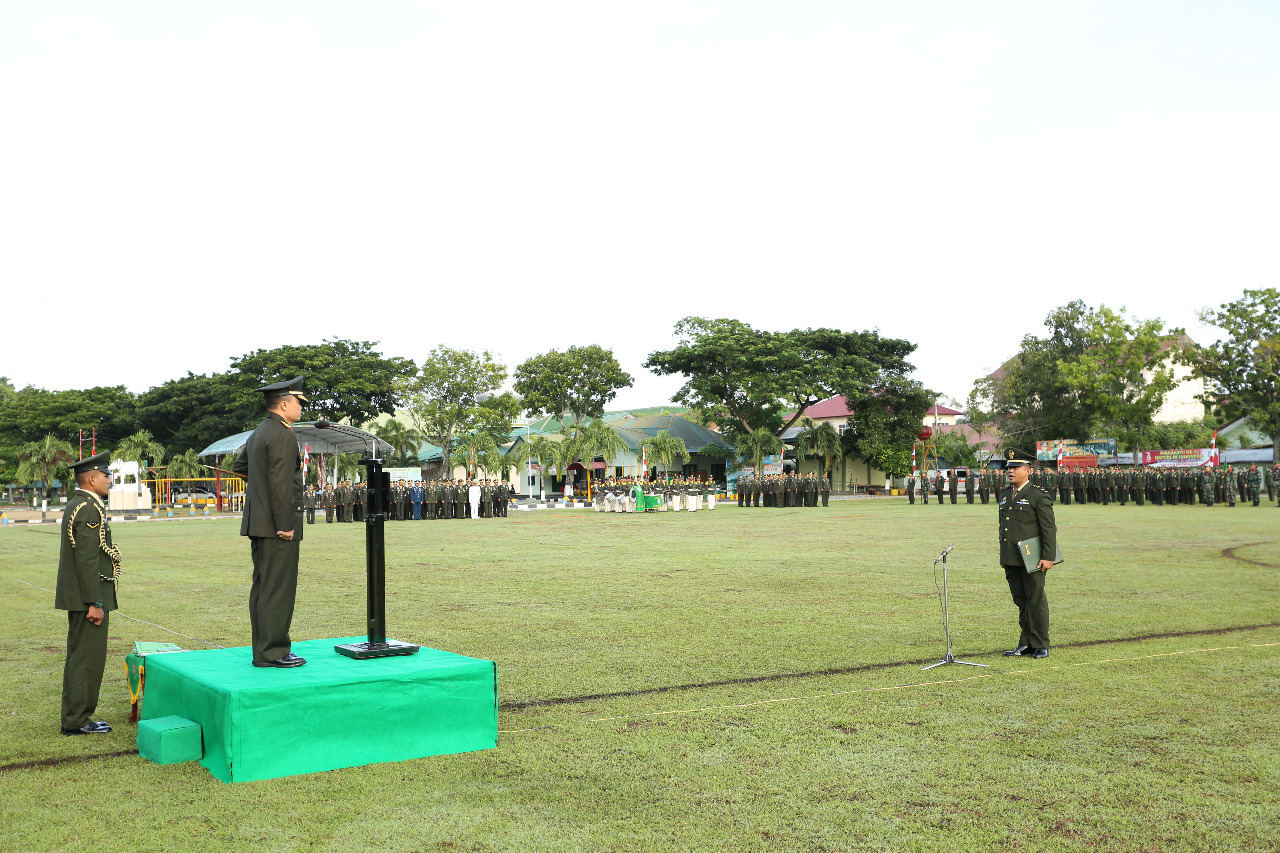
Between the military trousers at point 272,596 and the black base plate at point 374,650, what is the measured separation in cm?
35

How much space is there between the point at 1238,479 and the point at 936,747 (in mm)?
37462

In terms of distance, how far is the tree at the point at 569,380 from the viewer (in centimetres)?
5816

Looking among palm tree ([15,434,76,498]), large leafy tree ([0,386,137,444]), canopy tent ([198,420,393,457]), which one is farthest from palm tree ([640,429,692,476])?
large leafy tree ([0,386,137,444])

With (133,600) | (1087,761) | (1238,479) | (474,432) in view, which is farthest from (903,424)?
(1087,761)

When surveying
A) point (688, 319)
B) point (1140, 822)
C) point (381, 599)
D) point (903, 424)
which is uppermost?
point (688, 319)

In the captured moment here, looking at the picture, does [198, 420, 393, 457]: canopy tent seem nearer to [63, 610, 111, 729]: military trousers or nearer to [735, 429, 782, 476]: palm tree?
[735, 429, 782, 476]: palm tree

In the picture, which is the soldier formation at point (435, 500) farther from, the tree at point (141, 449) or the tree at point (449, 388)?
the tree at point (141, 449)

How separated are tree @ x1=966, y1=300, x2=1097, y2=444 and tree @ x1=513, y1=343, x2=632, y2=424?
74.6 feet

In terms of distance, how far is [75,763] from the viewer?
16.2 ft

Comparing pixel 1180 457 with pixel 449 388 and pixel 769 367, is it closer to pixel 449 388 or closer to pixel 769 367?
pixel 769 367

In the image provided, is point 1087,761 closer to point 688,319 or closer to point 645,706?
point 645,706

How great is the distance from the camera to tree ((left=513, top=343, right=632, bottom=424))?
191ft

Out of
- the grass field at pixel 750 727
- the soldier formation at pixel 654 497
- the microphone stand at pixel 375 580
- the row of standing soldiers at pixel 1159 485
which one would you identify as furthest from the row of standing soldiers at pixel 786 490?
the microphone stand at pixel 375 580

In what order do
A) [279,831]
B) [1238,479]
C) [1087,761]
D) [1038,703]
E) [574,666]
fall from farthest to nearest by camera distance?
[1238,479] < [574,666] < [1038,703] < [1087,761] < [279,831]
